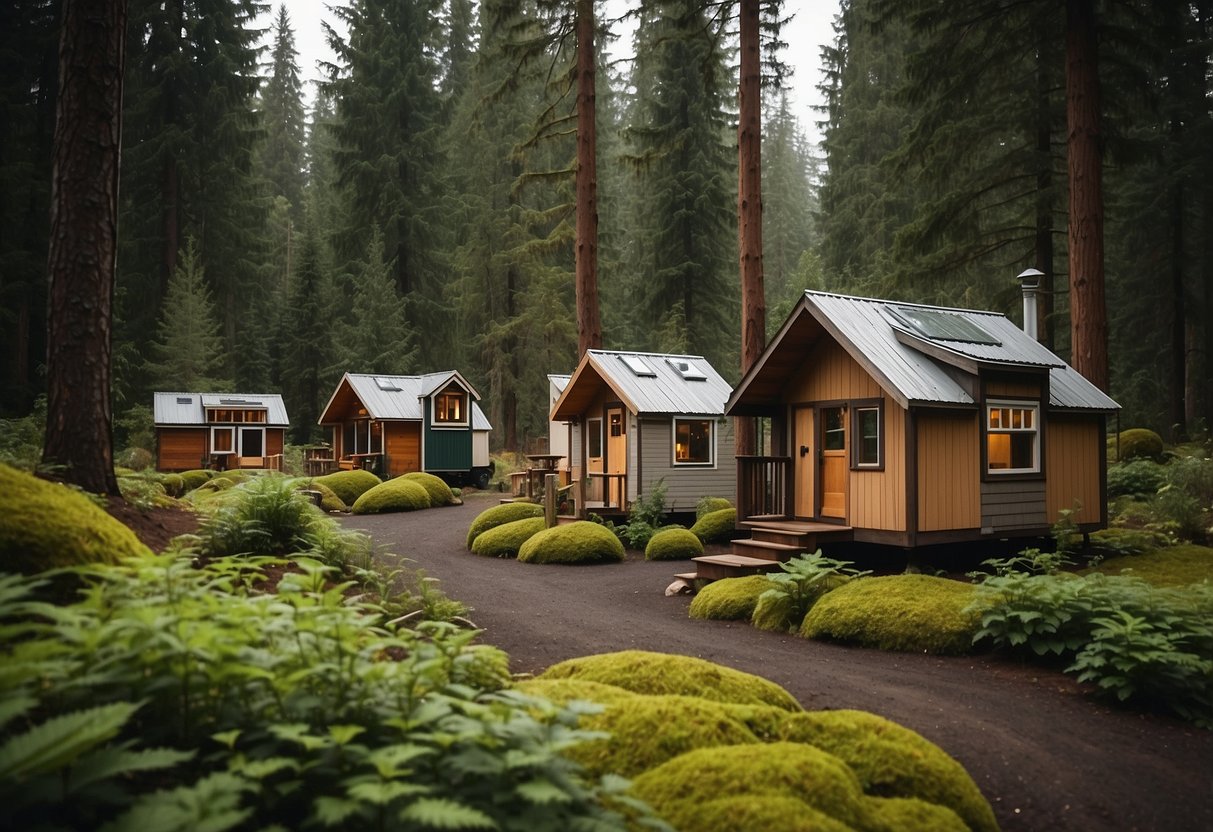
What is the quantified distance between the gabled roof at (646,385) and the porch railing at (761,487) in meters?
4.96

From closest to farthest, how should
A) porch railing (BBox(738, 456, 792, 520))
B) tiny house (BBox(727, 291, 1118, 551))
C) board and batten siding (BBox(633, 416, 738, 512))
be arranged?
tiny house (BBox(727, 291, 1118, 551)), porch railing (BBox(738, 456, 792, 520)), board and batten siding (BBox(633, 416, 738, 512))

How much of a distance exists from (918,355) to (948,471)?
1.90 metres

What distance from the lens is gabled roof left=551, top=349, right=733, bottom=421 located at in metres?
18.9

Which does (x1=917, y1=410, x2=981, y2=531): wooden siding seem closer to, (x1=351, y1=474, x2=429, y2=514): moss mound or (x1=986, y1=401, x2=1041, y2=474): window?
(x1=986, y1=401, x2=1041, y2=474): window

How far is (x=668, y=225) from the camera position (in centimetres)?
3447

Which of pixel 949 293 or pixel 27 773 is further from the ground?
pixel 949 293

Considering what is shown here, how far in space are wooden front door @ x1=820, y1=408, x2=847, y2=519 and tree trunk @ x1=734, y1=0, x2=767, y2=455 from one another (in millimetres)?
3095

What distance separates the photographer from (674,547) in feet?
50.6

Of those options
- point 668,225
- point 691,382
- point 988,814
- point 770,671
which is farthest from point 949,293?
point 988,814

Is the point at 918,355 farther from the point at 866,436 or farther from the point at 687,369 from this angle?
the point at 687,369

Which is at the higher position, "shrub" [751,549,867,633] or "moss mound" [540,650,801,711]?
"moss mound" [540,650,801,711]

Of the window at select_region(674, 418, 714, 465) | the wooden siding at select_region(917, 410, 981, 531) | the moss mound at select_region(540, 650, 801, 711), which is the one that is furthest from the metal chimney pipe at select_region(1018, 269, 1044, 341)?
the moss mound at select_region(540, 650, 801, 711)

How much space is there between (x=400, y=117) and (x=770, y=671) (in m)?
40.6

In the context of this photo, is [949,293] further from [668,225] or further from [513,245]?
[513,245]
